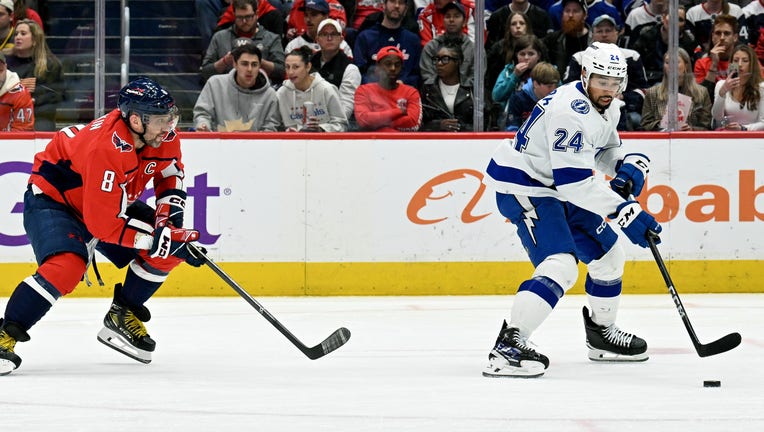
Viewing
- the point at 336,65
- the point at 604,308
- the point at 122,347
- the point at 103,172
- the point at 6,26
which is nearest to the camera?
the point at 103,172

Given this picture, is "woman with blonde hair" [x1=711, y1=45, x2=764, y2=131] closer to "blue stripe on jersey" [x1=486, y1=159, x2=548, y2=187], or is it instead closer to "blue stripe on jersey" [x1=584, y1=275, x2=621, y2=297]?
"blue stripe on jersey" [x1=584, y1=275, x2=621, y2=297]

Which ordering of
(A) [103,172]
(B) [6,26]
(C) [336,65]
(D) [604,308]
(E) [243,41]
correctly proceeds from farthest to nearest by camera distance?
(C) [336,65] → (E) [243,41] → (B) [6,26] → (D) [604,308] → (A) [103,172]

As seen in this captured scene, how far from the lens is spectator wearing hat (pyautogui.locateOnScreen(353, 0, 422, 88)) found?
727cm

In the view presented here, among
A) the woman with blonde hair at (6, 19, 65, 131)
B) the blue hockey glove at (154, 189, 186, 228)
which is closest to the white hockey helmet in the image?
the blue hockey glove at (154, 189, 186, 228)

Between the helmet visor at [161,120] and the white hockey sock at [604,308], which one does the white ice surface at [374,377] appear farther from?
the helmet visor at [161,120]

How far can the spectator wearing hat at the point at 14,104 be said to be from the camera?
7070mm

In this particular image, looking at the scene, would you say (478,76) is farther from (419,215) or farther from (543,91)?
(419,215)

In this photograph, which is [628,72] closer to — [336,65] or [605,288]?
[336,65]

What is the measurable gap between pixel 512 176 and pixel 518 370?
2.34 feet

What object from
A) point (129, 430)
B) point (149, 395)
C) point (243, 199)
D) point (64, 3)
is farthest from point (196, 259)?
point (64, 3)

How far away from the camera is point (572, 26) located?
7.34 meters

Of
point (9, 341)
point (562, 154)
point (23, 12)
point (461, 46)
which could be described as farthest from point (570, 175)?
point (23, 12)

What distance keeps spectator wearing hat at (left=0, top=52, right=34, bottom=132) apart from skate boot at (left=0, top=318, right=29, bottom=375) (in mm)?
2794

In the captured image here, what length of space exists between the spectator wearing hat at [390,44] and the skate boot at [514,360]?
3.00 m
